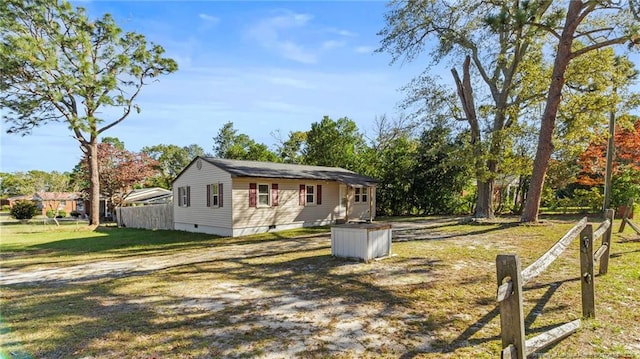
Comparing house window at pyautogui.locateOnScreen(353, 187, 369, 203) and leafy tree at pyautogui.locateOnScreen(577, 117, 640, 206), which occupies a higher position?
leafy tree at pyautogui.locateOnScreen(577, 117, 640, 206)

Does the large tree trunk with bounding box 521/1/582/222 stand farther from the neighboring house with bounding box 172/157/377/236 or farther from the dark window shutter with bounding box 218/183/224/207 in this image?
the dark window shutter with bounding box 218/183/224/207

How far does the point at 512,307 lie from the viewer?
275 centimetres

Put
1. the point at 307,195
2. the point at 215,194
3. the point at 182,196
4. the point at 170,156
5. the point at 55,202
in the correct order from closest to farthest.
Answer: the point at 215,194 < the point at 307,195 < the point at 182,196 < the point at 55,202 < the point at 170,156

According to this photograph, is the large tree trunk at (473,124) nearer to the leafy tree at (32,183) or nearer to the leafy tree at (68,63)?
the leafy tree at (68,63)

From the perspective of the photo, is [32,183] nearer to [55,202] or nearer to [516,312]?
[55,202]

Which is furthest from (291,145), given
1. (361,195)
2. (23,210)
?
(23,210)

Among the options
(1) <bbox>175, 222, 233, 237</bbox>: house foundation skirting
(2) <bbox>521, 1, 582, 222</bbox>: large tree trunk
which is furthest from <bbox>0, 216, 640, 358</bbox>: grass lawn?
(1) <bbox>175, 222, 233, 237</bbox>: house foundation skirting

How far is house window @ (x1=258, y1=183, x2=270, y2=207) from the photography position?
15.4m

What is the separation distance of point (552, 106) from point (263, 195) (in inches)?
467

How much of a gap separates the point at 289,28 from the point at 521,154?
15.0 metres

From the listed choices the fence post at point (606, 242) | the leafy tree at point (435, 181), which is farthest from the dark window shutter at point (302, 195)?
the fence post at point (606, 242)

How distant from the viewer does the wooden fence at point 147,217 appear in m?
19.0

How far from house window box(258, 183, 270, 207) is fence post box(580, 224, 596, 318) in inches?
491

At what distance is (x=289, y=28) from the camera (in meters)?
8.55
